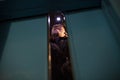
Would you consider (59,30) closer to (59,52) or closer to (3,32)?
(59,52)

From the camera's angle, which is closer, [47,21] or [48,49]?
[48,49]

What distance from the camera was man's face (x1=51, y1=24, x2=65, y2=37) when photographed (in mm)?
1807

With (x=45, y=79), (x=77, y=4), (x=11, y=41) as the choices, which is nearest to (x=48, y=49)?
(x=45, y=79)

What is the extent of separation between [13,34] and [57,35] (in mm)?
566

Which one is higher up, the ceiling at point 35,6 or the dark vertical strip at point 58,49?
the ceiling at point 35,6

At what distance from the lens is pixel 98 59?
1.57 metres

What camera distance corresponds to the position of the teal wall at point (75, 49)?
153 cm

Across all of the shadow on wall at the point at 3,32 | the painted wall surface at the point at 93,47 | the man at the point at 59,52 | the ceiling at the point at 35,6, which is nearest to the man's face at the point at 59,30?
the man at the point at 59,52

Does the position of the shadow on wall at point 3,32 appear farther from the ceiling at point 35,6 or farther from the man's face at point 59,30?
the man's face at point 59,30

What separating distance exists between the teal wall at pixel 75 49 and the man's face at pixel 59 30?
8cm

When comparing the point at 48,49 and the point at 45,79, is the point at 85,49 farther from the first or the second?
the point at 45,79

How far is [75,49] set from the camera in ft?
5.50

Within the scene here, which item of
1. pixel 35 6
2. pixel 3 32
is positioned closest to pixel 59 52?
pixel 35 6

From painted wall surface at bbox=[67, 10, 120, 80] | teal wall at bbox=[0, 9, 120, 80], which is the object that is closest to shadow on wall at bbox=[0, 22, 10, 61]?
teal wall at bbox=[0, 9, 120, 80]
